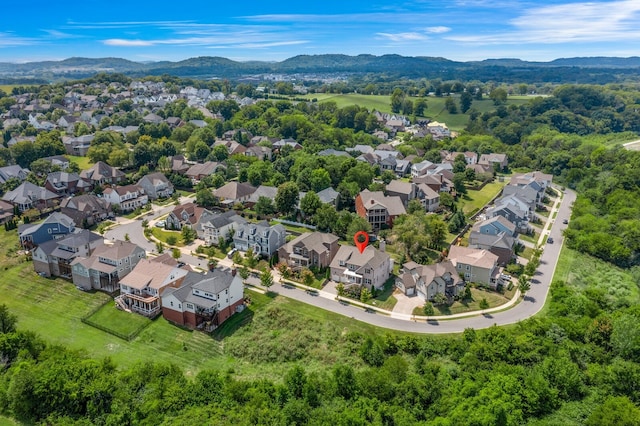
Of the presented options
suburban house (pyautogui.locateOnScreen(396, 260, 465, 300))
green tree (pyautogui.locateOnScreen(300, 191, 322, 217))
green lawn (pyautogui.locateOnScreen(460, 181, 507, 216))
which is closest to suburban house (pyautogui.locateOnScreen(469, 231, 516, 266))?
suburban house (pyautogui.locateOnScreen(396, 260, 465, 300))

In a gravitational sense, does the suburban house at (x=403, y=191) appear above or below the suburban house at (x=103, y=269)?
above

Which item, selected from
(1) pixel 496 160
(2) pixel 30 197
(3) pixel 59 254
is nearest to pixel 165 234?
(3) pixel 59 254

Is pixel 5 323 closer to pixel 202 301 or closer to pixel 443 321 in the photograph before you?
pixel 202 301

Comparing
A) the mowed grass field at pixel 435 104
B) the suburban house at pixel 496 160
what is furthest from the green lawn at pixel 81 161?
the mowed grass field at pixel 435 104

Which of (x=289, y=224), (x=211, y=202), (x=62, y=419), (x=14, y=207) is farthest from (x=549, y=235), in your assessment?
(x=14, y=207)

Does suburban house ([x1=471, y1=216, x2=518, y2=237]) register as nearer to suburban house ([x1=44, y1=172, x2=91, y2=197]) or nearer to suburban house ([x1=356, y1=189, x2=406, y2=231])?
suburban house ([x1=356, y1=189, x2=406, y2=231])

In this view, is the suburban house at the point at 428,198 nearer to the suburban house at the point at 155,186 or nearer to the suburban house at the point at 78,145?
the suburban house at the point at 155,186
